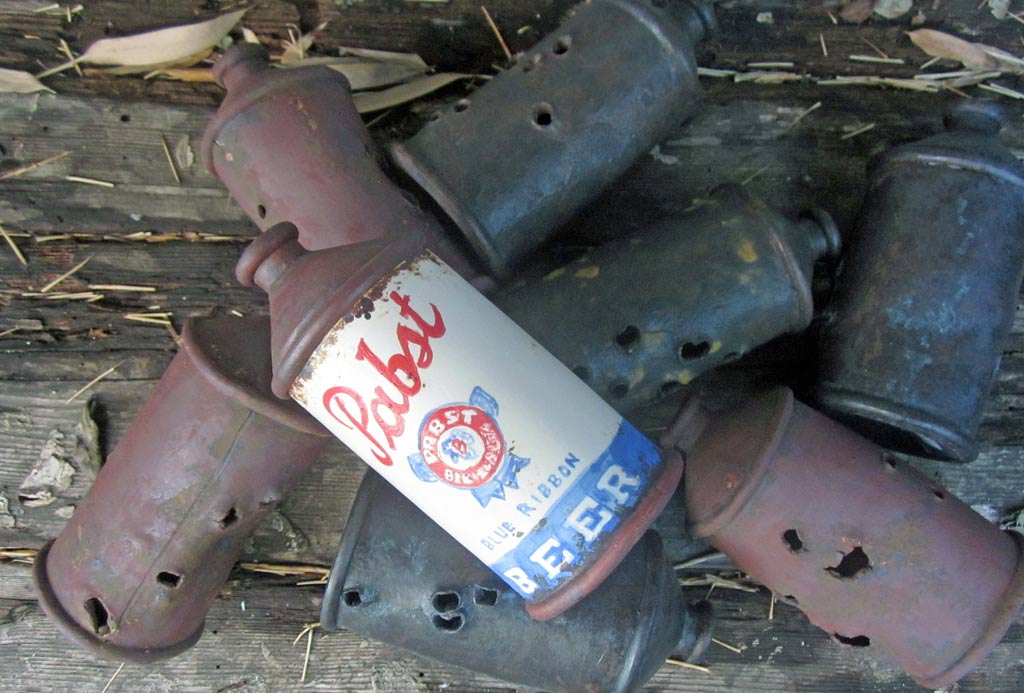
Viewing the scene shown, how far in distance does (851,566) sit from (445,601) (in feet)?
3.54

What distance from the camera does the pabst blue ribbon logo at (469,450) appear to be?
1840 mm

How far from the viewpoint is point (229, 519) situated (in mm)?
2182

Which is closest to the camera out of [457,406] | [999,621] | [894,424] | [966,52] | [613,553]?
[457,406]

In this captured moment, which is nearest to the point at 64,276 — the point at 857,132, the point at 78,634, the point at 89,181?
the point at 89,181

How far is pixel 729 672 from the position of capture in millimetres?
2711

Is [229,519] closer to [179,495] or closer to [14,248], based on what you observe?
[179,495]

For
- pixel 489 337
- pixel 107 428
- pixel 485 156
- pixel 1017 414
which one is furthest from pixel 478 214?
pixel 1017 414

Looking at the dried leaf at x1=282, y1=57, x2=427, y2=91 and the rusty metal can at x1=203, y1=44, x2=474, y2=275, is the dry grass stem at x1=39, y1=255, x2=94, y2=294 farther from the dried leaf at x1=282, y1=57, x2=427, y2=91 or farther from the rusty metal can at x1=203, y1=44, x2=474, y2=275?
the dried leaf at x1=282, y1=57, x2=427, y2=91

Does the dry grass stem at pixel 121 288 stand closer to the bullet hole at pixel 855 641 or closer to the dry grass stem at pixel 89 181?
the dry grass stem at pixel 89 181

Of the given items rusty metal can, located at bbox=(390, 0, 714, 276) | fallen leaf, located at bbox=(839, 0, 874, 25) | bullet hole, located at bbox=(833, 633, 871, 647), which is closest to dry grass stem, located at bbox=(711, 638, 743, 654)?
bullet hole, located at bbox=(833, 633, 871, 647)

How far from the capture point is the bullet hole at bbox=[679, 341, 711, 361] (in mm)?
2270

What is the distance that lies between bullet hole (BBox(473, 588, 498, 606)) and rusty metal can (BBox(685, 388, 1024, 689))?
23.2 inches

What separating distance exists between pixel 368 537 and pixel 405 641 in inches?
12.5

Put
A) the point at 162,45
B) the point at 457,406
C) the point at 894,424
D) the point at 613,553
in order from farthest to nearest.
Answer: the point at 162,45
the point at 894,424
the point at 613,553
the point at 457,406
